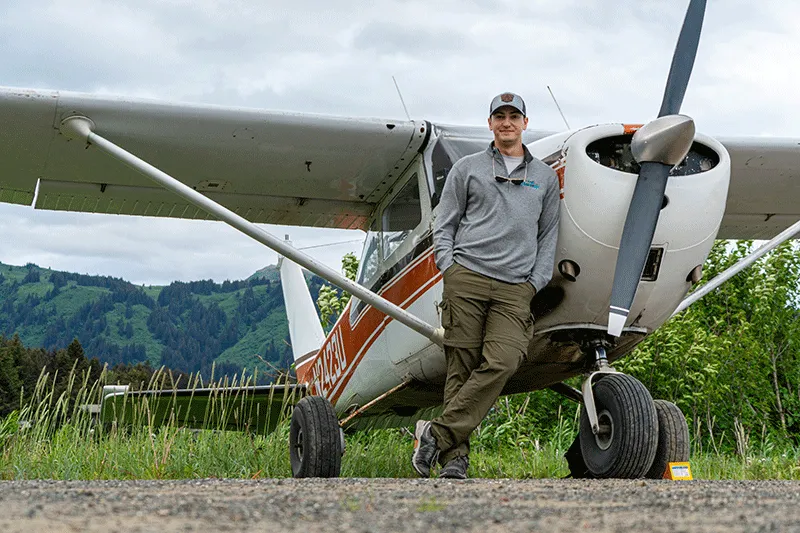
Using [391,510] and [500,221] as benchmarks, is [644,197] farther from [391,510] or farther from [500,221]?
[391,510]

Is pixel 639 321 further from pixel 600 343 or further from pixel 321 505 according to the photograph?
pixel 321 505

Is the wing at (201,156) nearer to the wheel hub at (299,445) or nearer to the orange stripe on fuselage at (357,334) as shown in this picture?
the orange stripe on fuselage at (357,334)

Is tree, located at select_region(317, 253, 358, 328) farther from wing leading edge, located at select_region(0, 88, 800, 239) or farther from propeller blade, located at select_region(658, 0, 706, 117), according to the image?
propeller blade, located at select_region(658, 0, 706, 117)

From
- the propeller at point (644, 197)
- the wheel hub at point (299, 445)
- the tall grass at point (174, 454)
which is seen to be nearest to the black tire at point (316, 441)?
the wheel hub at point (299, 445)

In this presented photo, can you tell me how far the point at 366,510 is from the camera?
6.67 feet

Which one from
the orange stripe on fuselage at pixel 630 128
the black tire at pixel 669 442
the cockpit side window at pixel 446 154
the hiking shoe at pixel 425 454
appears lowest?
the hiking shoe at pixel 425 454

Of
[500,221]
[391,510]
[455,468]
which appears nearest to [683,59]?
[500,221]

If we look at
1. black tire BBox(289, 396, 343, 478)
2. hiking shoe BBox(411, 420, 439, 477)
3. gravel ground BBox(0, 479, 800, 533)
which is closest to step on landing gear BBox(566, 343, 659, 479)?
hiking shoe BBox(411, 420, 439, 477)

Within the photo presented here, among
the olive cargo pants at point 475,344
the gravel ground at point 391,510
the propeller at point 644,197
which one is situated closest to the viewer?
the gravel ground at point 391,510

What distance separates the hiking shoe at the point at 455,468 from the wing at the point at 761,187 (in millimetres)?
3170

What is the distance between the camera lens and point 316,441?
5.06 meters

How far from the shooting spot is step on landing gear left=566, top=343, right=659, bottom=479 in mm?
3824

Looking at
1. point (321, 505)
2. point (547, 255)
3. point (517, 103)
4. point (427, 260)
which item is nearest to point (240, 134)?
point (427, 260)

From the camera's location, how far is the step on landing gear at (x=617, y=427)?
Answer: 12.5 feet
